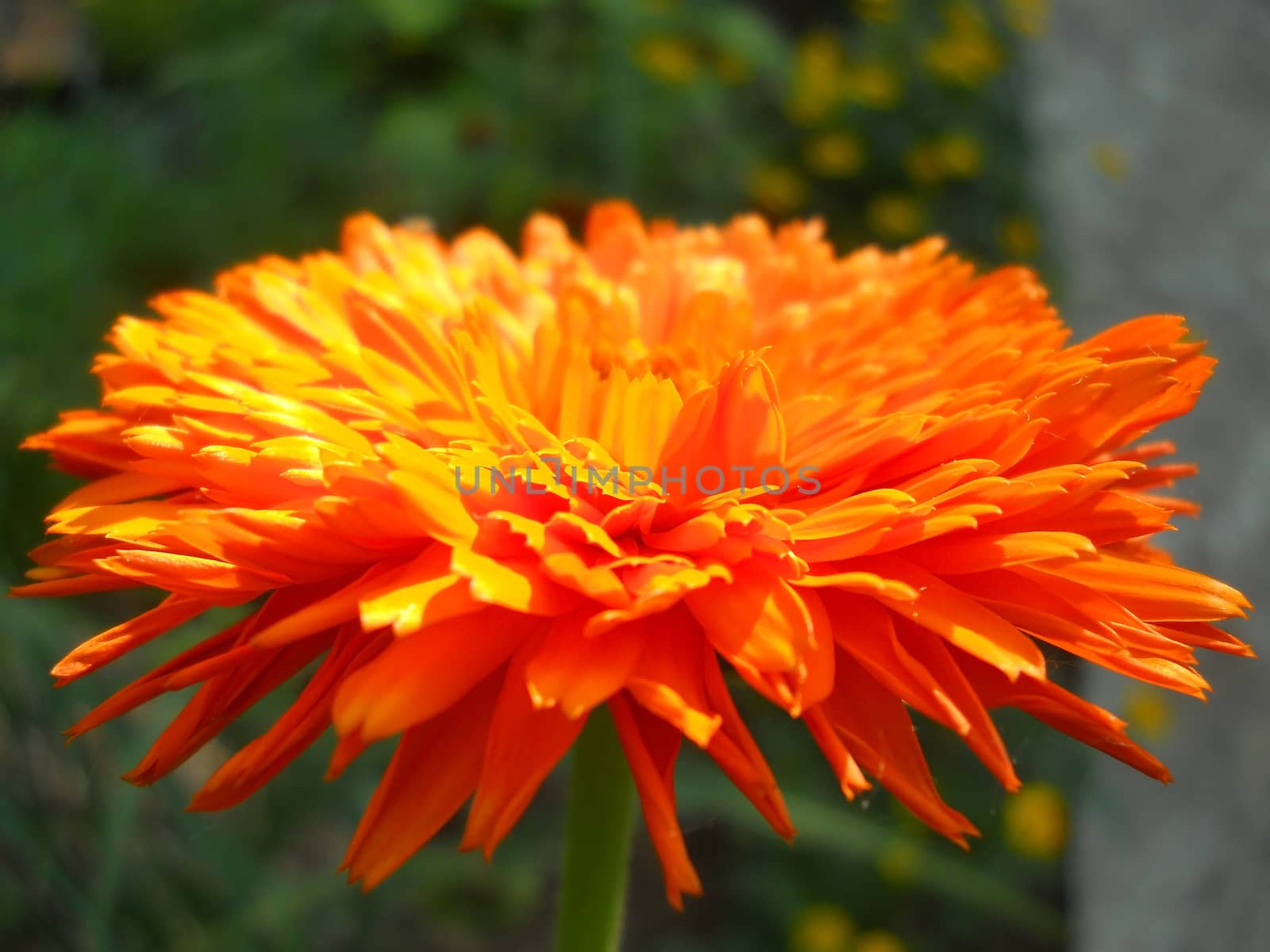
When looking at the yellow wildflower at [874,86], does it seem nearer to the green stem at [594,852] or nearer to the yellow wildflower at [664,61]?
the yellow wildflower at [664,61]

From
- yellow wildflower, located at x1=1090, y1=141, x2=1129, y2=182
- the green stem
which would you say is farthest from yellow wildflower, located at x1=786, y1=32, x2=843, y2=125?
the green stem

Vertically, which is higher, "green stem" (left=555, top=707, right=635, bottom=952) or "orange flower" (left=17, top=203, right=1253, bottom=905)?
"orange flower" (left=17, top=203, right=1253, bottom=905)

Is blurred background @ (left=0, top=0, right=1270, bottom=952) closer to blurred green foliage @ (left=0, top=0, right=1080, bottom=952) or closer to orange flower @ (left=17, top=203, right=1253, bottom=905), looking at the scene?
blurred green foliage @ (left=0, top=0, right=1080, bottom=952)

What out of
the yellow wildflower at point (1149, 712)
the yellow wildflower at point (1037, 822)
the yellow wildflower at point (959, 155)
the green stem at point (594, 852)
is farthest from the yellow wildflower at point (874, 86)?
the green stem at point (594, 852)

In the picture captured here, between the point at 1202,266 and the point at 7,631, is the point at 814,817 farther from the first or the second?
the point at 1202,266

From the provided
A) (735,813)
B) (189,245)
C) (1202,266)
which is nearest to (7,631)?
(735,813)
